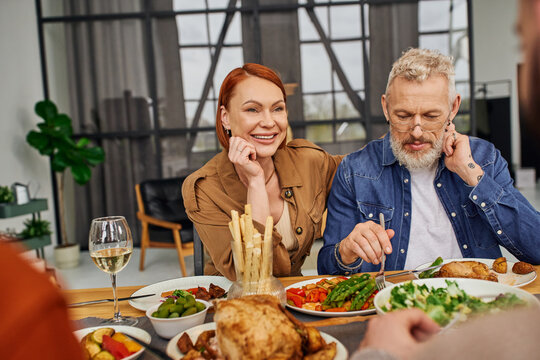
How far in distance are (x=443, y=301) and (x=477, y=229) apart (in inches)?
39.2

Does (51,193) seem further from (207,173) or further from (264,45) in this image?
(207,173)

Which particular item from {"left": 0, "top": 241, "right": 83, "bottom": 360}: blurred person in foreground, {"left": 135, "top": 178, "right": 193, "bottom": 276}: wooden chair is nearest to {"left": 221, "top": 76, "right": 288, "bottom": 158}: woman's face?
{"left": 0, "top": 241, "right": 83, "bottom": 360}: blurred person in foreground

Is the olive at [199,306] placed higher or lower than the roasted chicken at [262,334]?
lower

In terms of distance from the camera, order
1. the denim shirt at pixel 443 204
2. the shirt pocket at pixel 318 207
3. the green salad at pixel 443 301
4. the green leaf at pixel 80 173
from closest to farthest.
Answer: the green salad at pixel 443 301, the denim shirt at pixel 443 204, the shirt pocket at pixel 318 207, the green leaf at pixel 80 173

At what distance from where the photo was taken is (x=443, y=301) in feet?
3.10

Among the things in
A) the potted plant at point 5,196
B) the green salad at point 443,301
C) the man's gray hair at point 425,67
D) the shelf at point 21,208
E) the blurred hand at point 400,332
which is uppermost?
the man's gray hair at point 425,67

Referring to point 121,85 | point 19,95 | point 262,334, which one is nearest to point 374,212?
point 262,334

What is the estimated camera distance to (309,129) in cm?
639

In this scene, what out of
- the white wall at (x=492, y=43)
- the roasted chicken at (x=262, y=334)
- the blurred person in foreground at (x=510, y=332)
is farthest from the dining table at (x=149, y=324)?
the white wall at (x=492, y=43)

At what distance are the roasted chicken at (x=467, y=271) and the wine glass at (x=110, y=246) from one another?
2.91 ft

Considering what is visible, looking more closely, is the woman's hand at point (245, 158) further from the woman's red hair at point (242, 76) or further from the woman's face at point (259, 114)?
the woman's red hair at point (242, 76)

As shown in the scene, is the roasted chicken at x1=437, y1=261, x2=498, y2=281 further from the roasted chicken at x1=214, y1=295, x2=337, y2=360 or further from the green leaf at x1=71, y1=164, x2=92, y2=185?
the green leaf at x1=71, y1=164, x2=92, y2=185

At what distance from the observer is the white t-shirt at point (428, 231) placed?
1.86 m

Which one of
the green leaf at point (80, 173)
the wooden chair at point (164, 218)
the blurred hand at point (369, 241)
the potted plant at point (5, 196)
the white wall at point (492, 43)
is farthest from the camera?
the white wall at point (492, 43)
